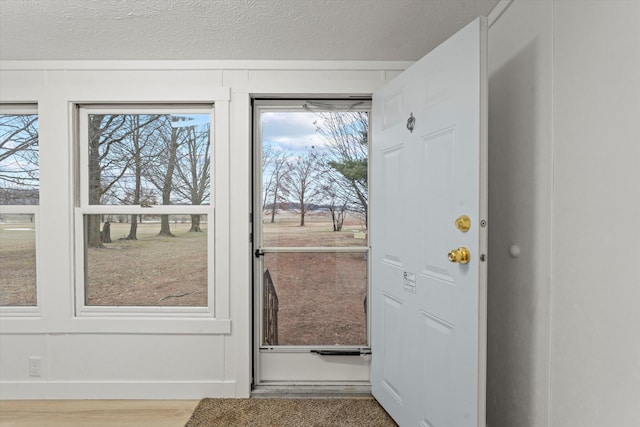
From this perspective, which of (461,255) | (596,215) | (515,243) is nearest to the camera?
(596,215)

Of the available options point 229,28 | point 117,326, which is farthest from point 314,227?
point 117,326

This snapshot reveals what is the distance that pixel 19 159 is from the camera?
7.56 ft

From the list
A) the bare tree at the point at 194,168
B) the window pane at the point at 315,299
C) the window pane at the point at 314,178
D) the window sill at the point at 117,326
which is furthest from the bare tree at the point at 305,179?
the window sill at the point at 117,326

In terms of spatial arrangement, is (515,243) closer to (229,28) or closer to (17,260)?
(229,28)

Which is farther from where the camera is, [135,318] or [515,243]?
[135,318]

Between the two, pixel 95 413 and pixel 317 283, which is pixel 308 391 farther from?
pixel 95 413

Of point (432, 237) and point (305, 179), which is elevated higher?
point (305, 179)

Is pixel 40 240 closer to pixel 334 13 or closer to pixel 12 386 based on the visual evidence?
pixel 12 386

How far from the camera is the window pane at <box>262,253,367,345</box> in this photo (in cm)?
238

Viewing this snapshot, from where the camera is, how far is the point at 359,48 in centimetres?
203

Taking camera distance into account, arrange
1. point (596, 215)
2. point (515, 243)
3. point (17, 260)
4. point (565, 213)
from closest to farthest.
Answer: point (596, 215) < point (565, 213) < point (515, 243) < point (17, 260)

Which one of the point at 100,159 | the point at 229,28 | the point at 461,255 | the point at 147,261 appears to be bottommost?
Answer: the point at 147,261

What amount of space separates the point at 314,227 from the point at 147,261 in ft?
3.85

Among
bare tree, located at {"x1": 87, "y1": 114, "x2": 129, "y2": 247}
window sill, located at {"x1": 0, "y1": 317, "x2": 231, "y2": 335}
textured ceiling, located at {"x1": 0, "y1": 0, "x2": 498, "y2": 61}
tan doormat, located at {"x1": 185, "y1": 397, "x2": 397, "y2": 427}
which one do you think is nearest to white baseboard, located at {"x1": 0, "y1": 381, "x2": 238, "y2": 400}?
tan doormat, located at {"x1": 185, "y1": 397, "x2": 397, "y2": 427}
